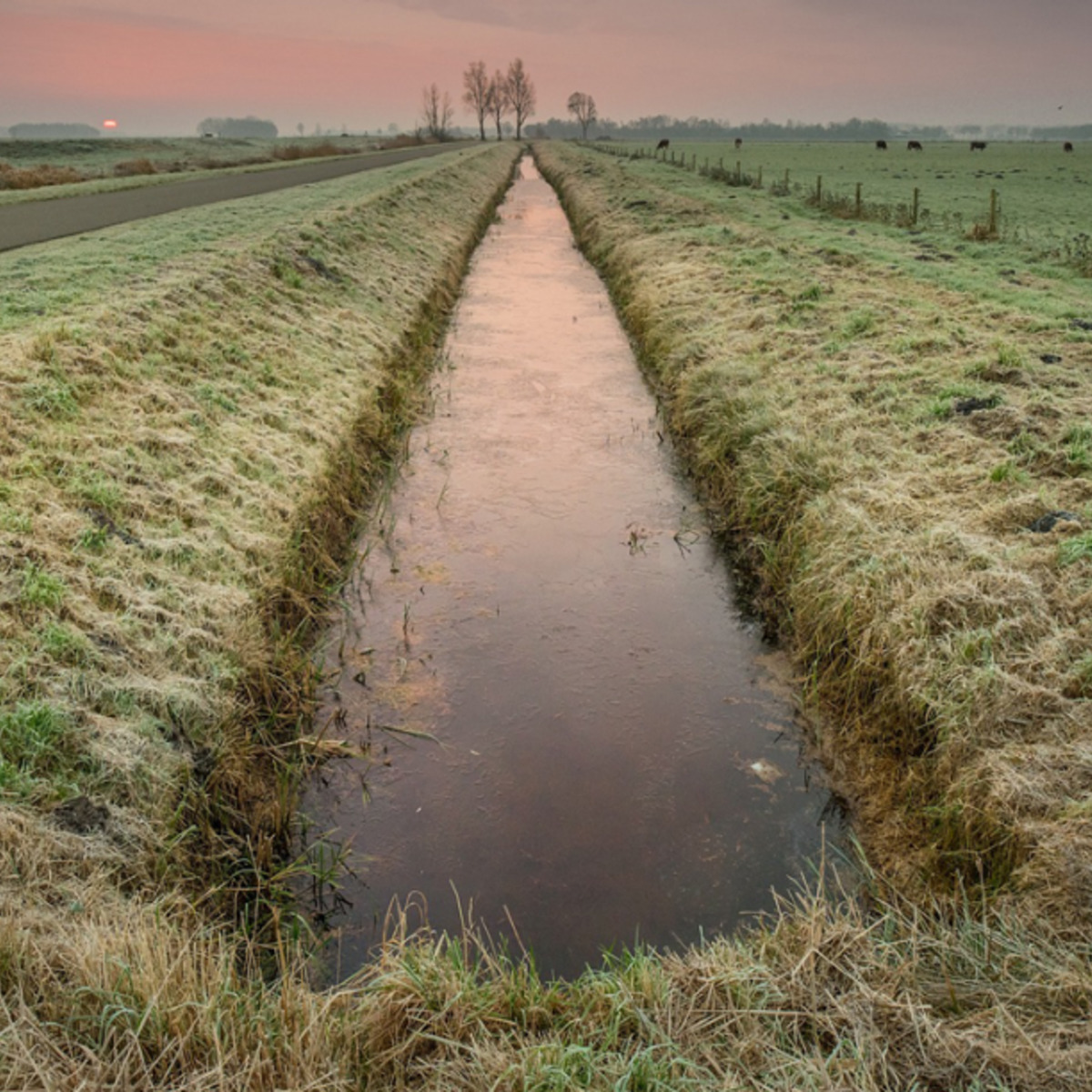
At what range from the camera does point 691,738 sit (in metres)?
6.24

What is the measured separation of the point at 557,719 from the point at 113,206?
73.1ft

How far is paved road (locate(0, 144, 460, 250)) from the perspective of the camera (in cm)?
1681

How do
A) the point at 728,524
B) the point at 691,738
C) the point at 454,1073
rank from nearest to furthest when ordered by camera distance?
the point at 454,1073 → the point at 691,738 → the point at 728,524

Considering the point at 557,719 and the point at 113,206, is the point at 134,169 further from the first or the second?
the point at 557,719

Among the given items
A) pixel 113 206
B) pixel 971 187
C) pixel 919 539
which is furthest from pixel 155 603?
pixel 971 187

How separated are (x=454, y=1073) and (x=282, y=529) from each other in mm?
5854

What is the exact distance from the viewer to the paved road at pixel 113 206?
16.8 m

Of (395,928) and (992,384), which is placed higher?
(992,384)

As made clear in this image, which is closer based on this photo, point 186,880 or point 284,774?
point 186,880

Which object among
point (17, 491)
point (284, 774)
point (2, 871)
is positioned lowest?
point (284, 774)

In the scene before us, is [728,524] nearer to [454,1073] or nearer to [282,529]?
[282,529]

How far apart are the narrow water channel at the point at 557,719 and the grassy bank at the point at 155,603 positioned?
0.60 m

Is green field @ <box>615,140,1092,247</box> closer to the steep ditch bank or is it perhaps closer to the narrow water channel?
the steep ditch bank

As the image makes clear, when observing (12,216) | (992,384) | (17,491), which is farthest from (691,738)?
(12,216)
